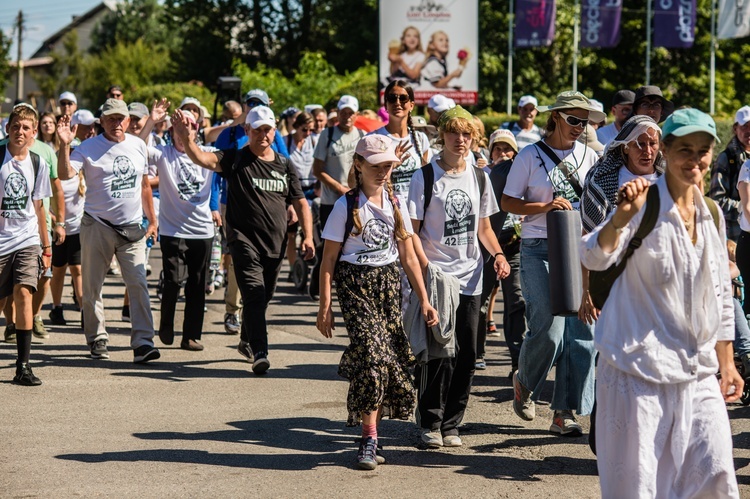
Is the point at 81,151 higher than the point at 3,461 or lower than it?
higher

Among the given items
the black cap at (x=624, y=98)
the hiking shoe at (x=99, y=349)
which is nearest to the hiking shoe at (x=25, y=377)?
the hiking shoe at (x=99, y=349)

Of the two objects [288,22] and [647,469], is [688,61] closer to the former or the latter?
[288,22]

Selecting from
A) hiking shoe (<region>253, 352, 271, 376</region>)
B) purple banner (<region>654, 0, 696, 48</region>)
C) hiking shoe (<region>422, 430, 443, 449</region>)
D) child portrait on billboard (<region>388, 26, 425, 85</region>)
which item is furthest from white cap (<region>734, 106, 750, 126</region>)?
purple banner (<region>654, 0, 696, 48</region>)

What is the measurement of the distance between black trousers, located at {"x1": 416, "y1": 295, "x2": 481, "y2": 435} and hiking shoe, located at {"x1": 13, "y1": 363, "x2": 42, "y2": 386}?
3.38m

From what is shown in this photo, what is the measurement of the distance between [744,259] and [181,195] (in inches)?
202

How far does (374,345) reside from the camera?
6902mm

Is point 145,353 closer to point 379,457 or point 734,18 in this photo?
point 379,457

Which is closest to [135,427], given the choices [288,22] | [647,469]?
[647,469]

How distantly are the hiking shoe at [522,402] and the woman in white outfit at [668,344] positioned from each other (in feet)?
9.37

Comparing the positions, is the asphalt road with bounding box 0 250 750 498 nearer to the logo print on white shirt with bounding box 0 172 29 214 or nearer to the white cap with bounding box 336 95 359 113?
the logo print on white shirt with bounding box 0 172 29 214

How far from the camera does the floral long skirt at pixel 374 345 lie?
6832 millimetres

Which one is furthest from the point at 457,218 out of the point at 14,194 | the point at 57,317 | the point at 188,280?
the point at 57,317

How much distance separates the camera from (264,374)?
9766mm

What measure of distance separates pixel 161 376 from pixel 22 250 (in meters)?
1.50
